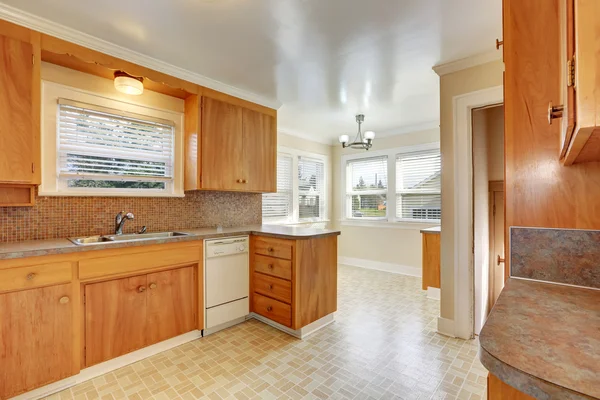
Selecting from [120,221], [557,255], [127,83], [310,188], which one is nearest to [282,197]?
[310,188]

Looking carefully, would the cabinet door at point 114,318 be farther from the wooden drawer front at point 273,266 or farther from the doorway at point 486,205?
the doorway at point 486,205

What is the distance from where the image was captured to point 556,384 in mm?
509

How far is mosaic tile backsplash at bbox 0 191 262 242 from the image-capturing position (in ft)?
6.97

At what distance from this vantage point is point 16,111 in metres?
1.85

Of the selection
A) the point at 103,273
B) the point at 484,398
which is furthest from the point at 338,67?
the point at 484,398

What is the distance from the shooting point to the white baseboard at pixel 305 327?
2602 millimetres

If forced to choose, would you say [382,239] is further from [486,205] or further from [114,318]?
[114,318]

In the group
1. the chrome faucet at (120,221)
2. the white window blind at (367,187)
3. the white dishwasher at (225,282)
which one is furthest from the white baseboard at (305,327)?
the white window blind at (367,187)

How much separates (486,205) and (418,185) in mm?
1845

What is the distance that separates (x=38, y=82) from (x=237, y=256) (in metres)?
1.97

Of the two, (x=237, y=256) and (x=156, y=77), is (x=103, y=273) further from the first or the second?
(x=156, y=77)

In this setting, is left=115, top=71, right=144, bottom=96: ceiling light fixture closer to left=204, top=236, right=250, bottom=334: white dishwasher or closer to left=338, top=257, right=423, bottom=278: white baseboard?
left=204, top=236, right=250, bottom=334: white dishwasher

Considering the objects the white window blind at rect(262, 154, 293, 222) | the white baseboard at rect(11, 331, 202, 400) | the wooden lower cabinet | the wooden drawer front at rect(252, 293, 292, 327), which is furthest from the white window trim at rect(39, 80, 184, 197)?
the white window blind at rect(262, 154, 293, 222)

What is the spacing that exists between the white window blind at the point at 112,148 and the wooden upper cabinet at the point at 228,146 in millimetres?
262
